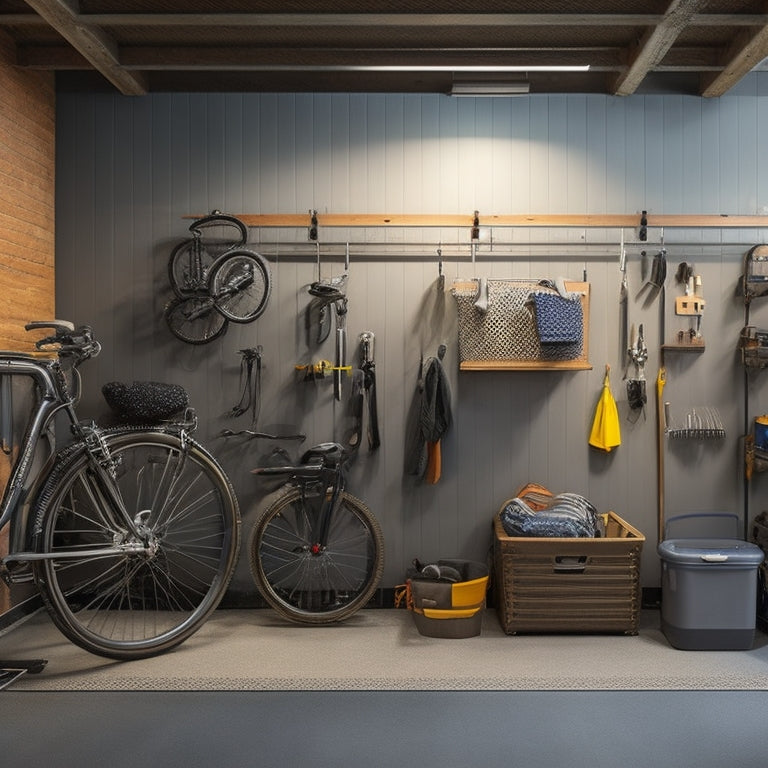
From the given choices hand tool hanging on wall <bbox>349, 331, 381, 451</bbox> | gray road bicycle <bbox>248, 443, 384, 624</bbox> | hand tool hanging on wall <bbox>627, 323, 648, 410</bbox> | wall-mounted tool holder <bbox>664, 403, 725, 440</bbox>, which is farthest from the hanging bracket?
gray road bicycle <bbox>248, 443, 384, 624</bbox>

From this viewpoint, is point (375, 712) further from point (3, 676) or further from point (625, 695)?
point (3, 676)

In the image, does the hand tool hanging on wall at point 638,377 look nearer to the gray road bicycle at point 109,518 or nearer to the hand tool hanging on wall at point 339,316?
the hand tool hanging on wall at point 339,316

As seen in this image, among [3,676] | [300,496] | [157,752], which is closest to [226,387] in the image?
[300,496]

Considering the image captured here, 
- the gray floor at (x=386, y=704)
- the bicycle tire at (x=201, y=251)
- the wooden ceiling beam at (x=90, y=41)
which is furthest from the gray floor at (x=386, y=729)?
the wooden ceiling beam at (x=90, y=41)

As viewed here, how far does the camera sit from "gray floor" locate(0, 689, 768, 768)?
259 centimetres

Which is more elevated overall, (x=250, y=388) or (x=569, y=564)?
(x=250, y=388)

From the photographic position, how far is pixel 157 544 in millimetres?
3539

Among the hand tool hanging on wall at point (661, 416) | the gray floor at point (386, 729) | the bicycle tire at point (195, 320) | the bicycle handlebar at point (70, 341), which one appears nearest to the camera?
the gray floor at point (386, 729)

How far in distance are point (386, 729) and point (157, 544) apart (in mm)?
1437

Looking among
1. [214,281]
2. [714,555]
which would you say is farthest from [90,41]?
[714,555]

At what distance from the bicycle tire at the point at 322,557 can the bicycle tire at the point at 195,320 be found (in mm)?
1026

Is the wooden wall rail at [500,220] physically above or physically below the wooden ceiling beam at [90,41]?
below

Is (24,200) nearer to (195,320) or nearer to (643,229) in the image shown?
(195,320)

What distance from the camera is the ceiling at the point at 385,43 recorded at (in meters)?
3.38
